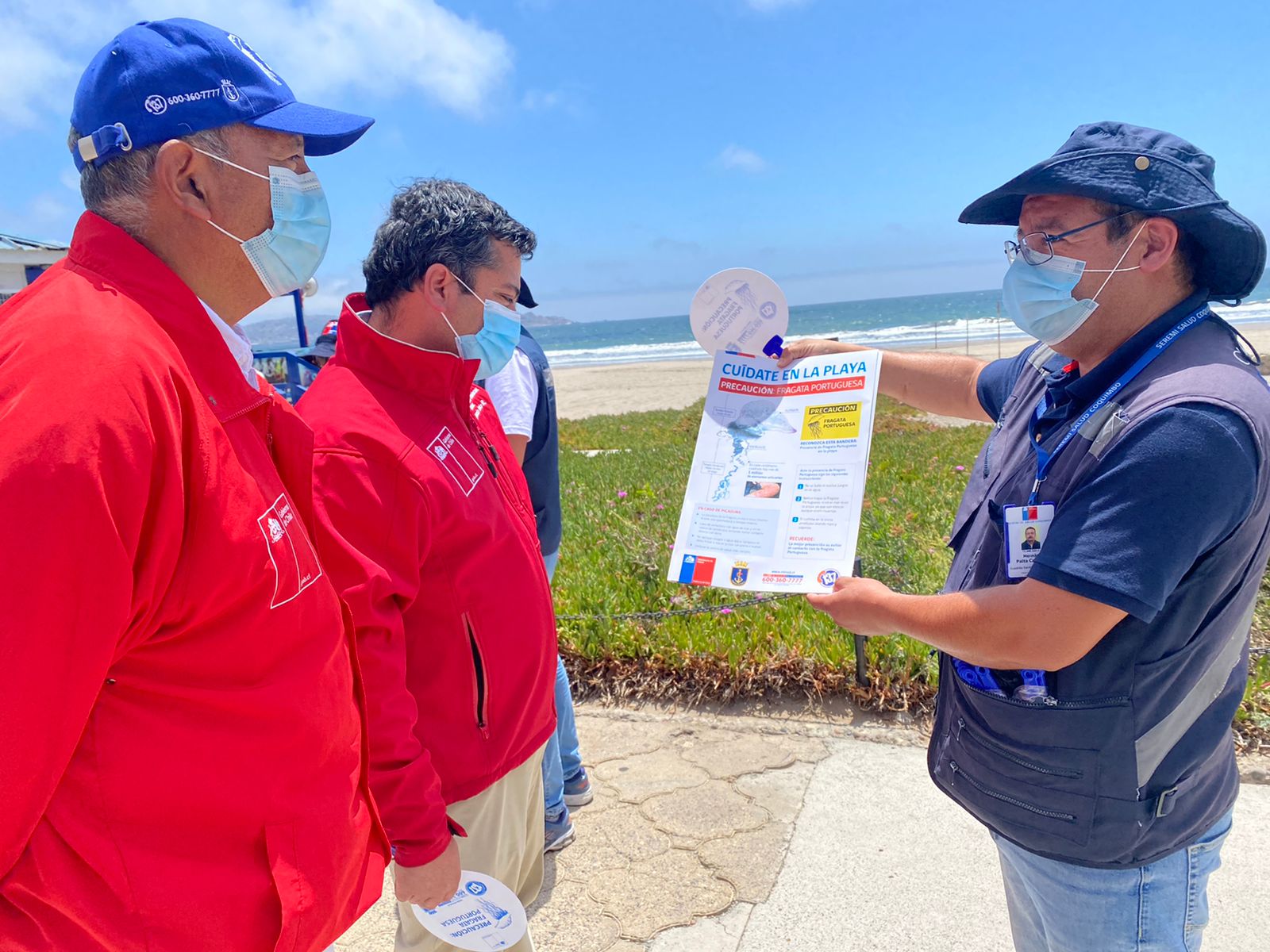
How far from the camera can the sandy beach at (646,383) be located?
26.3 metres

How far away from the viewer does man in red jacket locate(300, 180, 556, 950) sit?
1.80m

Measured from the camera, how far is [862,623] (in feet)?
6.45

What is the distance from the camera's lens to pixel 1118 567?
4.83ft

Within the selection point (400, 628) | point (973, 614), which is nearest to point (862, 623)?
point (973, 614)

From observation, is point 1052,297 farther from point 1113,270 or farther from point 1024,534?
point 1024,534

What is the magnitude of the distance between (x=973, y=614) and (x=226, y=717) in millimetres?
1354

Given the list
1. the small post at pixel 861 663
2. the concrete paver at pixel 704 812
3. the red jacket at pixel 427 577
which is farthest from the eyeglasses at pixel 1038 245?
the concrete paver at pixel 704 812

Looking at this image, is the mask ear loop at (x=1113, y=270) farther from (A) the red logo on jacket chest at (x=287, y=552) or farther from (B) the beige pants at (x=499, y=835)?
(B) the beige pants at (x=499, y=835)

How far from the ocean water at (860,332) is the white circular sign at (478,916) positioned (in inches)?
868

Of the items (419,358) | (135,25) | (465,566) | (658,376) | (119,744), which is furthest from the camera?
(658,376)

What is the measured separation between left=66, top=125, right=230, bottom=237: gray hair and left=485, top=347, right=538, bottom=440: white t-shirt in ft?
6.07

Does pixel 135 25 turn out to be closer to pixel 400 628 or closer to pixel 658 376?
pixel 400 628

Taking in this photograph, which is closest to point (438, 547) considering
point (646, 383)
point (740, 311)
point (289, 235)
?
point (289, 235)

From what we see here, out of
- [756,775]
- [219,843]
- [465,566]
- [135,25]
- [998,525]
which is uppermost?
[135,25]
